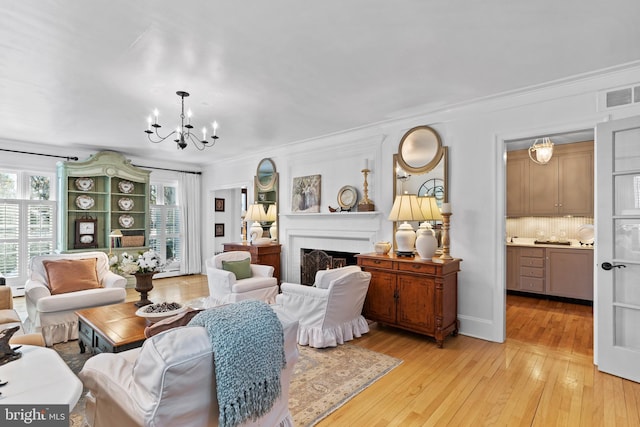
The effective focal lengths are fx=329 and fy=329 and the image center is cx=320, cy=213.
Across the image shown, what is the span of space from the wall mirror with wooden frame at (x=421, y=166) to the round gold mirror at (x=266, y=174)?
2.53m

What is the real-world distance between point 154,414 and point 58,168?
636 centimetres

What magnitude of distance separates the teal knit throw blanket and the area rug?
91 centimetres

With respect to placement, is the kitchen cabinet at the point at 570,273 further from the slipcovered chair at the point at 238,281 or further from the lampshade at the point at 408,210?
the slipcovered chair at the point at 238,281

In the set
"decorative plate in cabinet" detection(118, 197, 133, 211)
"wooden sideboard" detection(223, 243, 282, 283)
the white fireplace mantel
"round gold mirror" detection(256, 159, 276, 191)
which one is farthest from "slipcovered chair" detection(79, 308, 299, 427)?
"decorative plate in cabinet" detection(118, 197, 133, 211)

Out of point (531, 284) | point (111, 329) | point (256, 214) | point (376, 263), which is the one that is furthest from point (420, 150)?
point (111, 329)

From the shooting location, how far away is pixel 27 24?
2195 millimetres

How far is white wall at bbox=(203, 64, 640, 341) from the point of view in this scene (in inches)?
123

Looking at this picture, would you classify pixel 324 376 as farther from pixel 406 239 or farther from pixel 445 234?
pixel 445 234

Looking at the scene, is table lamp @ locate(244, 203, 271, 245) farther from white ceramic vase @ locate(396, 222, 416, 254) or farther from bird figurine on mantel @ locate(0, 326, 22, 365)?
bird figurine on mantel @ locate(0, 326, 22, 365)

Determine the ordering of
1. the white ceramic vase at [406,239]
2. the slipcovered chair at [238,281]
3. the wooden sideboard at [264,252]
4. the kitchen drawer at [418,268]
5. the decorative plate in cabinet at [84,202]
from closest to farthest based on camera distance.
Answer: the kitchen drawer at [418,268], the white ceramic vase at [406,239], the slipcovered chair at [238,281], the wooden sideboard at [264,252], the decorative plate in cabinet at [84,202]

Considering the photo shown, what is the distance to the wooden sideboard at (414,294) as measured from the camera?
11.1 feet

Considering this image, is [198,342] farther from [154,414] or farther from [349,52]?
[349,52]

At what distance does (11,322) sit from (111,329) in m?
0.88

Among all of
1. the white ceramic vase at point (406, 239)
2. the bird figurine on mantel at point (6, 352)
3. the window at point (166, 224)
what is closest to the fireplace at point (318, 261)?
the white ceramic vase at point (406, 239)
